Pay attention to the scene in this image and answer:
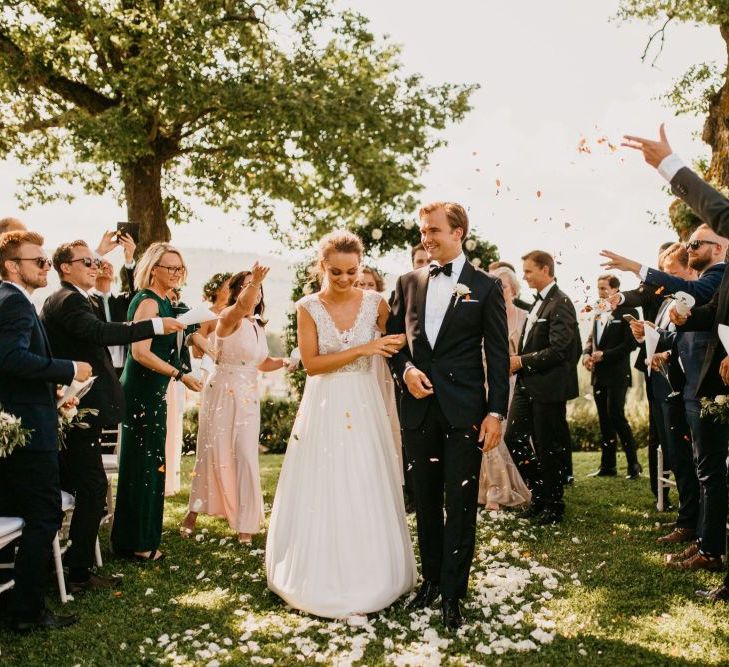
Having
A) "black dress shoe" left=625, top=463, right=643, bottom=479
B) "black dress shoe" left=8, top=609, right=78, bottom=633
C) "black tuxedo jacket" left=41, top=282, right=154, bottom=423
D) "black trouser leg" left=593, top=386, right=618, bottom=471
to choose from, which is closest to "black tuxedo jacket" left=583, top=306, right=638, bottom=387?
"black trouser leg" left=593, top=386, right=618, bottom=471

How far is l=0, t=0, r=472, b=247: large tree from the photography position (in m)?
12.9

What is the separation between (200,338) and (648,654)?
4216mm

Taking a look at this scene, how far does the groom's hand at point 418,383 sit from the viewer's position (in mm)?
4254

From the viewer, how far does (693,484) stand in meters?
5.96

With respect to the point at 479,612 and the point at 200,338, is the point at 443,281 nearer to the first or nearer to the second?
the point at 479,612

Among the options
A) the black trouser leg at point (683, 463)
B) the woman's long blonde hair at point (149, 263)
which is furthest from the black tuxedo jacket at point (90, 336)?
the black trouser leg at point (683, 463)

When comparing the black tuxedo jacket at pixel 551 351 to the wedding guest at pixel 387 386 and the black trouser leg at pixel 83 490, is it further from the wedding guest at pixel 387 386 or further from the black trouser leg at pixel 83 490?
the black trouser leg at pixel 83 490

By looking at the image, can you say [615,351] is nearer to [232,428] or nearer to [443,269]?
[232,428]

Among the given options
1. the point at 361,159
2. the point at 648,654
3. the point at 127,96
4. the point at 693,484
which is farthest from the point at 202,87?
the point at 648,654

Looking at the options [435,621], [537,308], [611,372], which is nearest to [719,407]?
[435,621]

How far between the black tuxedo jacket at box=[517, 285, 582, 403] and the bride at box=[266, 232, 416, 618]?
7.14 feet

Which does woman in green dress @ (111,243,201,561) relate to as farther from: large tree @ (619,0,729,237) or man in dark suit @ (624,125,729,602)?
large tree @ (619,0,729,237)

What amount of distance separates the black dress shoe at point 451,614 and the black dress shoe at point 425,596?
28 centimetres

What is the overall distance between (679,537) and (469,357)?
9.19 feet
